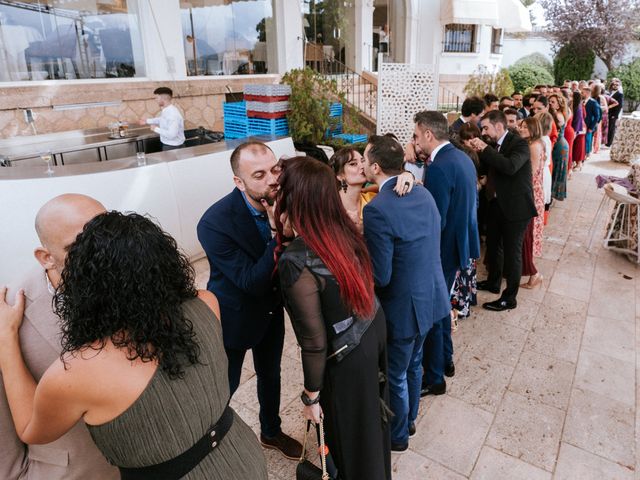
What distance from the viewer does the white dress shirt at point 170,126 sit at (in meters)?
6.22

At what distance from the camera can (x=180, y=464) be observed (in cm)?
128

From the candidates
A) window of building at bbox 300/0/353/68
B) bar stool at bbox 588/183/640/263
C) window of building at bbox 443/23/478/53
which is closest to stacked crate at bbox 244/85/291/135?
bar stool at bbox 588/183/640/263

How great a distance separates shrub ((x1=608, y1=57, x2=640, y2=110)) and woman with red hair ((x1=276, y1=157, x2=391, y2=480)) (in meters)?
22.2

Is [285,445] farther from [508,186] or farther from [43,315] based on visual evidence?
[508,186]

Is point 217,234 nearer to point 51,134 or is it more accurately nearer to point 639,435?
point 639,435

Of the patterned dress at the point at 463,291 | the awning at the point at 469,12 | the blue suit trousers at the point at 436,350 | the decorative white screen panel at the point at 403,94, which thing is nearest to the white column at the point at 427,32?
the awning at the point at 469,12

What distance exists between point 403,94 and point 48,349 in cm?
715

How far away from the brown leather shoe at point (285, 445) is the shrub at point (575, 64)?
22925 millimetres

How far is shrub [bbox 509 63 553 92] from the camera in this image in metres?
19.4

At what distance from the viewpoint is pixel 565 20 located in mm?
21312

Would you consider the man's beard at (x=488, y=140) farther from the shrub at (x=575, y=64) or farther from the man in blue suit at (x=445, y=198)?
the shrub at (x=575, y=64)

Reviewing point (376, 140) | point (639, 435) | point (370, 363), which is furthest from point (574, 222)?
point (370, 363)

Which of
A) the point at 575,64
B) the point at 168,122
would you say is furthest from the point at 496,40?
the point at 168,122

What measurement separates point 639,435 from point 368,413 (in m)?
2.05
